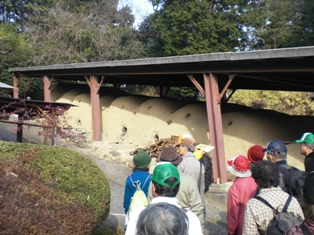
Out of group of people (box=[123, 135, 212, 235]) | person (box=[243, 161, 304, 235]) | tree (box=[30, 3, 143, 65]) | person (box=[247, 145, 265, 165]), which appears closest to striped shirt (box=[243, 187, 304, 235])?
person (box=[243, 161, 304, 235])

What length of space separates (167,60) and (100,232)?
6.00m

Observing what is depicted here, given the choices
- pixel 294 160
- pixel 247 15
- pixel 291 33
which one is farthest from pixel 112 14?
pixel 294 160

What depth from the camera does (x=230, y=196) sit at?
4.29 meters

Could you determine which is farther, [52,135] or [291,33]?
[291,33]

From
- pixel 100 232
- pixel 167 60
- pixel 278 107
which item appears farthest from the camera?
pixel 278 107

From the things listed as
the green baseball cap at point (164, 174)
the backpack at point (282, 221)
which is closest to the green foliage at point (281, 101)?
the backpack at point (282, 221)

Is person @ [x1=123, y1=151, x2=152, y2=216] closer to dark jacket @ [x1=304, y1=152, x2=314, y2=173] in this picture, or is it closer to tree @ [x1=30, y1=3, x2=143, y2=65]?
dark jacket @ [x1=304, y1=152, x2=314, y2=173]

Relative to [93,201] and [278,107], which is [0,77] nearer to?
[278,107]

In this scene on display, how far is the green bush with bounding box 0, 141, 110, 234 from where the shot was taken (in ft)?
10.8

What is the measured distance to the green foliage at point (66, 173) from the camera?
405 cm

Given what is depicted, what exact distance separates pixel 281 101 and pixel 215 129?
50.6ft

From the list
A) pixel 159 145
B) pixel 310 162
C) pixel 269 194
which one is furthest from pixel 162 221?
pixel 159 145

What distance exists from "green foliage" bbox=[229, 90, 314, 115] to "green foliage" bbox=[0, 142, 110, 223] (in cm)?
2001

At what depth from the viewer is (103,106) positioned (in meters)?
16.3
